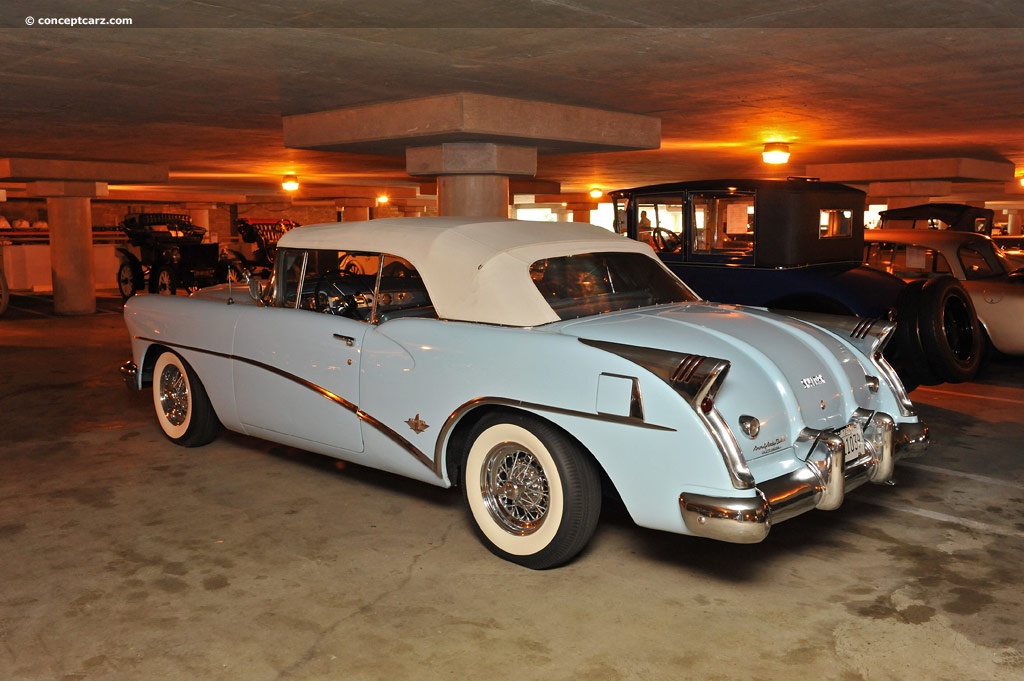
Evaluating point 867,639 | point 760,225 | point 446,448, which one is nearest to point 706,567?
point 867,639

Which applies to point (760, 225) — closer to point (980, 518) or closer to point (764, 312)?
point (764, 312)

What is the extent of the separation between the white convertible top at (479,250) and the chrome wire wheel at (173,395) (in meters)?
1.55

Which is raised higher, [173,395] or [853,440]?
[853,440]

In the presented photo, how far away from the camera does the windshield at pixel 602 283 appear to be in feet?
15.8

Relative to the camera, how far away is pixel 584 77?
772 centimetres

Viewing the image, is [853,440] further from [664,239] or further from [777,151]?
[777,151]

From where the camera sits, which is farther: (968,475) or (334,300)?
(968,475)

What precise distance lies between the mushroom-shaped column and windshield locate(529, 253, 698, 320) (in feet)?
12.5

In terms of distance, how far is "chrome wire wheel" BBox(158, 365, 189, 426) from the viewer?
6.38 meters

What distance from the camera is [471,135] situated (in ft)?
29.9

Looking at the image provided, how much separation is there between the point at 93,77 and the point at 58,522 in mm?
4332

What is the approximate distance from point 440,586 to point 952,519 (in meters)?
2.81

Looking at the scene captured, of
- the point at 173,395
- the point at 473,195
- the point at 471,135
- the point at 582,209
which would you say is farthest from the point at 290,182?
the point at 582,209

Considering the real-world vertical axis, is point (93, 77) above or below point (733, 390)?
above
